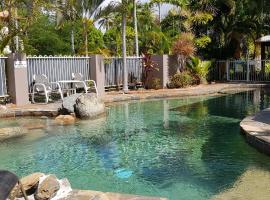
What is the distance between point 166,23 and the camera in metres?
28.6

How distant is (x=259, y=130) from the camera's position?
8.68 metres

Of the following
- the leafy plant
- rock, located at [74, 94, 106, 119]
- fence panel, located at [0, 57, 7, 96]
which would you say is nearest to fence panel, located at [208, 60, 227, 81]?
the leafy plant

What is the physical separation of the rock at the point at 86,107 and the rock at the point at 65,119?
33 centimetres

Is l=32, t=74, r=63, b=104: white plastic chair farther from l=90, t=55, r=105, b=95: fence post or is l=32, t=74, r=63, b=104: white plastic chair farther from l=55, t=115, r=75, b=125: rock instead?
l=55, t=115, r=75, b=125: rock

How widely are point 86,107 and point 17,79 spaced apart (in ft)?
11.4

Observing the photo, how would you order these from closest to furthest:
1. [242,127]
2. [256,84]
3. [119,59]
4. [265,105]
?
[242,127] < [265,105] < [119,59] < [256,84]

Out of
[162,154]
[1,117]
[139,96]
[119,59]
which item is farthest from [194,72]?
[162,154]

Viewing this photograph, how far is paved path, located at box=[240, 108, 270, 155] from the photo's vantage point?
769cm

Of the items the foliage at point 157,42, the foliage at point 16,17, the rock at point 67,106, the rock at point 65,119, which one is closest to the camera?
the rock at point 65,119

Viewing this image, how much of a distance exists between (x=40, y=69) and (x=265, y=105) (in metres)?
8.42

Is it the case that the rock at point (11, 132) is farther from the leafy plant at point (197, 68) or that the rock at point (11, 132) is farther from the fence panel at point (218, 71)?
the fence panel at point (218, 71)

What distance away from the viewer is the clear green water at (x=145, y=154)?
6.32 metres

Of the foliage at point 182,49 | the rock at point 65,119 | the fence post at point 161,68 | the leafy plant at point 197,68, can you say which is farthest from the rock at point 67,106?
the leafy plant at point 197,68

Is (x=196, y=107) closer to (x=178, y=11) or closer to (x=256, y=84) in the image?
(x=256, y=84)
